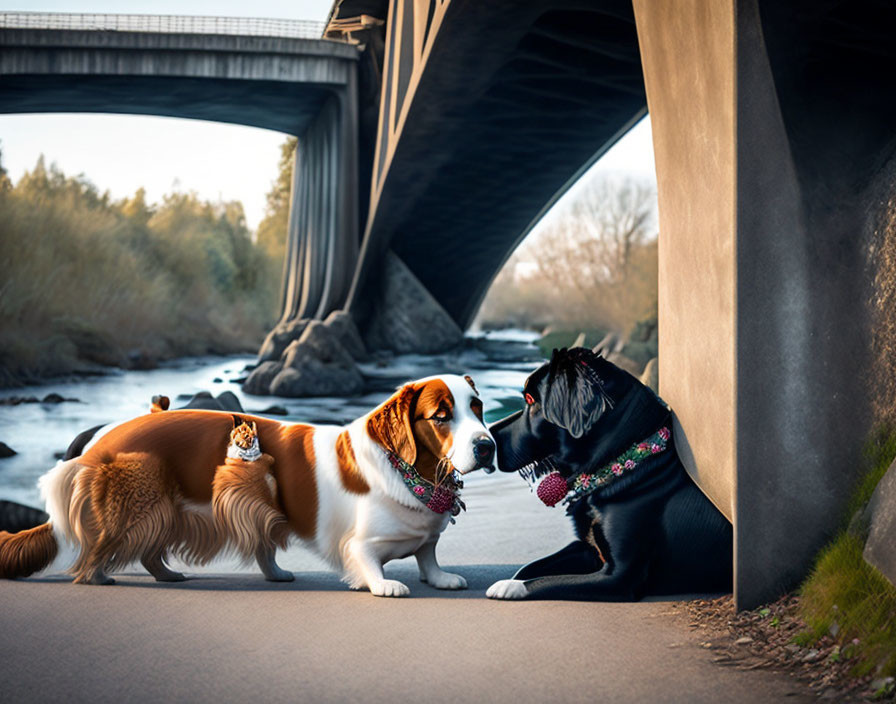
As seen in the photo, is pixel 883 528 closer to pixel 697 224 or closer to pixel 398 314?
pixel 697 224

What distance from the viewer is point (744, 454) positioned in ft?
11.0

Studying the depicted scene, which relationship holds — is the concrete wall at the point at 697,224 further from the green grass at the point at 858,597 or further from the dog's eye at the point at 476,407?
the dog's eye at the point at 476,407

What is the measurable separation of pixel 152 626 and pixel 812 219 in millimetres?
2963

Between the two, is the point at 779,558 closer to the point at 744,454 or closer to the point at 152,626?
the point at 744,454

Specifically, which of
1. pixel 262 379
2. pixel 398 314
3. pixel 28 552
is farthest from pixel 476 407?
pixel 398 314

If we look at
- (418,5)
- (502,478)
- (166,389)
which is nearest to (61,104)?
(166,389)

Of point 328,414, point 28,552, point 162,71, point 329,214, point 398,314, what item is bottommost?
point 328,414

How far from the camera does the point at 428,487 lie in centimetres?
369

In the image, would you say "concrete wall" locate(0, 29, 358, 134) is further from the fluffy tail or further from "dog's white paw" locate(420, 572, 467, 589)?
"dog's white paw" locate(420, 572, 467, 589)

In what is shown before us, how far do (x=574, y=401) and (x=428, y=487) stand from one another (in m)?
0.71

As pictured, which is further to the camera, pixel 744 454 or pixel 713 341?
pixel 713 341

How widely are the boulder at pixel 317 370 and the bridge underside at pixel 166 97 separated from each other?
27.5ft

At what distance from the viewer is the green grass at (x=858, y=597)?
8.93 ft

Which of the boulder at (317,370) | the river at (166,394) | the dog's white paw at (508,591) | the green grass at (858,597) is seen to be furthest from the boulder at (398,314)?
the green grass at (858,597)
